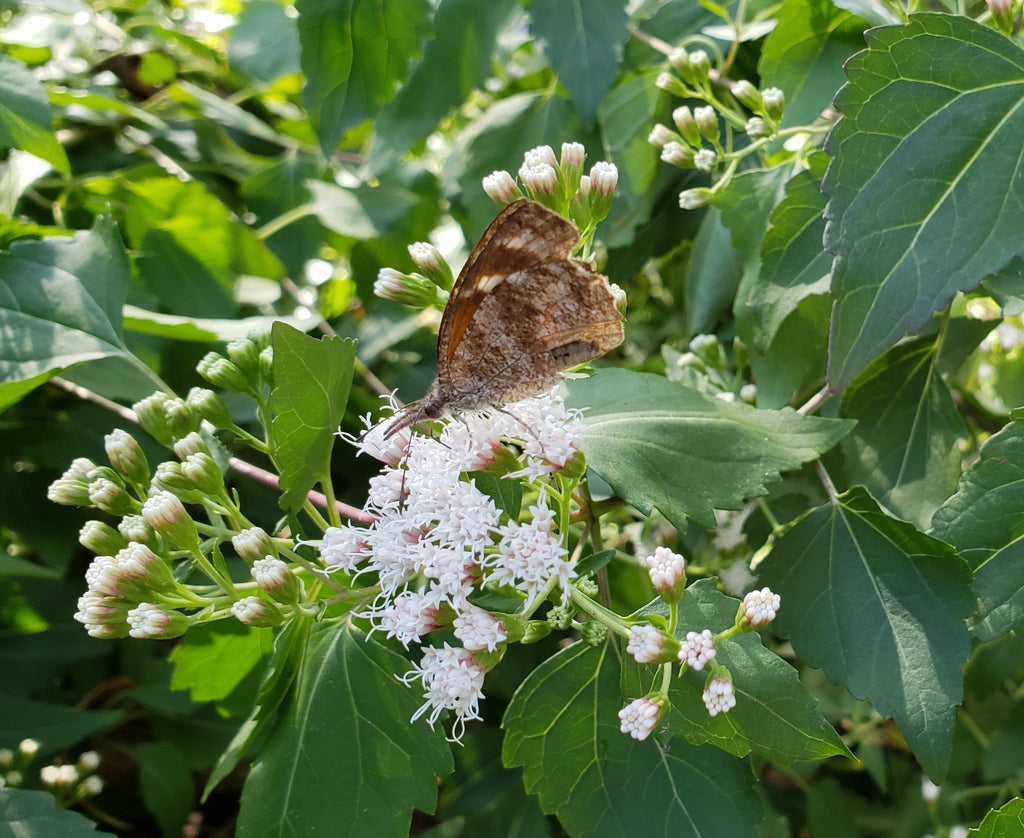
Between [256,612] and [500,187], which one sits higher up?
[500,187]

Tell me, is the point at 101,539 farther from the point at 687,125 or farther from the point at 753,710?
the point at 687,125

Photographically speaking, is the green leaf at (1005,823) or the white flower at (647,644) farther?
the green leaf at (1005,823)

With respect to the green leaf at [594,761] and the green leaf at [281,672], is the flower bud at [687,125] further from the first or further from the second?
the green leaf at [281,672]

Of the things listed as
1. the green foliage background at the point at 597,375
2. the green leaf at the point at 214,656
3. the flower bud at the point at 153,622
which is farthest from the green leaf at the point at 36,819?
the flower bud at the point at 153,622

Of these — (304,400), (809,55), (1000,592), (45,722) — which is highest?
(809,55)

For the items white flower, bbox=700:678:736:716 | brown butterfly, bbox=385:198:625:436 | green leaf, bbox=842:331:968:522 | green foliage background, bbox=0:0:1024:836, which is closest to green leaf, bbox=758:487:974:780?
green foliage background, bbox=0:0:1024:836

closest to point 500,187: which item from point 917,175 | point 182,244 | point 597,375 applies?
point 597,375

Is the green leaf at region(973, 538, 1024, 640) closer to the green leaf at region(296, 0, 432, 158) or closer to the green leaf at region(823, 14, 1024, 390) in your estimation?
the green leaf at region(823, 14, 1024, 390)
